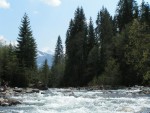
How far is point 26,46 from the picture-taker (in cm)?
7762

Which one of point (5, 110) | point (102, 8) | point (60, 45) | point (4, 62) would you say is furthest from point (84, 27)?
point (5, 110)

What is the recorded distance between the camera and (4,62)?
69625 millimetres

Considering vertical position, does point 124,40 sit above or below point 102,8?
below

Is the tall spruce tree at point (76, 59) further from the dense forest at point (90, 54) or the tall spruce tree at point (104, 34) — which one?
the tall spruce tree at point (104, 34)

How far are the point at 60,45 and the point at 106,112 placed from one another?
119 meters

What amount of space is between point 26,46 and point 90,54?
1482cm

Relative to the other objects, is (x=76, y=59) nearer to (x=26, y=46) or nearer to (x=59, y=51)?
(x=26, y=46)

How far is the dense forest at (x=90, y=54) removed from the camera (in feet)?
228

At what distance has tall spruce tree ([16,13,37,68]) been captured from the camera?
76.2 meters

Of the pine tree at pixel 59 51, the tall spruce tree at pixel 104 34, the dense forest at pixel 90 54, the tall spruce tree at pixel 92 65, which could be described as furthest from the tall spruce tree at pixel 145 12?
the pine tree at pixel 59 51

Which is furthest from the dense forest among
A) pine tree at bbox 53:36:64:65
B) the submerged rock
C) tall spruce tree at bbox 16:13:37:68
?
pine tree at bbox 53:36:64:65

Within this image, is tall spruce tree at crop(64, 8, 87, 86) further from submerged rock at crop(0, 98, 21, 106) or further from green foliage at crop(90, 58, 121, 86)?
submerged rock at crop(0, 98, 21, 106)

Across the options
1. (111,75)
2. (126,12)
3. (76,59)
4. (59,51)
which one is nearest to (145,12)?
(126,12)

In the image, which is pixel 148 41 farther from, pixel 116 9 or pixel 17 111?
pixel 116 9
